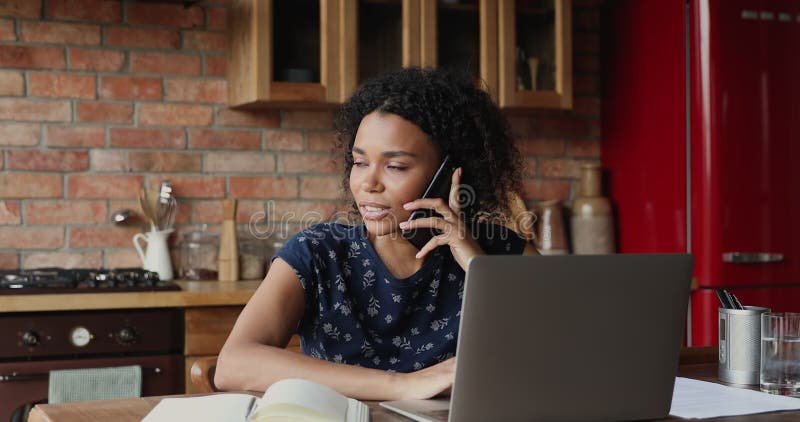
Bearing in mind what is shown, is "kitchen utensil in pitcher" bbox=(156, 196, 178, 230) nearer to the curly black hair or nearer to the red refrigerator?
the curly black hair

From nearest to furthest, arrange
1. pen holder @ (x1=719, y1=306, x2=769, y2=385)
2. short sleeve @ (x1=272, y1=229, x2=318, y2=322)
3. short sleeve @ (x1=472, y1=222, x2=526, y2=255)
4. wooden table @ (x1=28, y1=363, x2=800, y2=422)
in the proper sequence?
wooden table @ (x1=28, y1=363, x2=800, y2=422)
pen holder @ (x1=719, y1=306, x2=769, y2=385)
short sleeve @ (x1=272, y1=229, x2=318, y2=322)
short sleeve @ (x1=472, y1=222, x2=526, y2=255)

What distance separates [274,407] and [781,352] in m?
0.77

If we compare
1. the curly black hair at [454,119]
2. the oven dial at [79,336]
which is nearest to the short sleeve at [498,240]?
the curly black hair at [454,119]

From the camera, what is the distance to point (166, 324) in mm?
2525

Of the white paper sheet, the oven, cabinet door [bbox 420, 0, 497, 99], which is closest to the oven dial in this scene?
the oven

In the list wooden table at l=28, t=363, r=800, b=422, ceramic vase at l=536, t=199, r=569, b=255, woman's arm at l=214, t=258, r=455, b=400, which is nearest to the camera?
wooden table at l=28, t=363, r=800, b=422

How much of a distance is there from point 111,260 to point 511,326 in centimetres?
227

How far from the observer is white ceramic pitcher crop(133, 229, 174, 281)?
2.97 meters

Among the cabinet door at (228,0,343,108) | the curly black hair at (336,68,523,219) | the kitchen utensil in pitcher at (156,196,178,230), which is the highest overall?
the cabinet door at (228,0,343,108)

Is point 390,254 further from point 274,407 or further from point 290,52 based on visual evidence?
point 290,52

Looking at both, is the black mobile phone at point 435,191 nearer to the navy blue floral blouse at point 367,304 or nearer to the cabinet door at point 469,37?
the navy blue floral blouse at point 367,304

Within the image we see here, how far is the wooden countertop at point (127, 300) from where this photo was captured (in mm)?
2381

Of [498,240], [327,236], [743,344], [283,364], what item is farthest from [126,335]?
[743,344]

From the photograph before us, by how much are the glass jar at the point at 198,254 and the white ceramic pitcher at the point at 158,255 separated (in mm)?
84
